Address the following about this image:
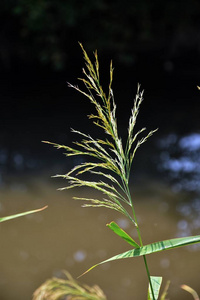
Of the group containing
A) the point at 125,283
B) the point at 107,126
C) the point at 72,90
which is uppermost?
the point at 107,126

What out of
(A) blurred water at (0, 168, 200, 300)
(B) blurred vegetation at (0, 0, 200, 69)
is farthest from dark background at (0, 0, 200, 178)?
(A) blurred water at (0, 168, 200, 300)

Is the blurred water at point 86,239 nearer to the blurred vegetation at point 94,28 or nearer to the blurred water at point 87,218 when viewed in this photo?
the blurred water at point 87,218

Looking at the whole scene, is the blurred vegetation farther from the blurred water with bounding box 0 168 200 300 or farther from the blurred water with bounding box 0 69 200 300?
the blurred water with bounding box 0 168 200 300

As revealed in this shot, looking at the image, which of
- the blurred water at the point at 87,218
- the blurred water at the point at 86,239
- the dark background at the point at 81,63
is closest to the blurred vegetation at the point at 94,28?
the dark background at the point at 81,63

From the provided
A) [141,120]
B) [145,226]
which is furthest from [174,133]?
[145,226]

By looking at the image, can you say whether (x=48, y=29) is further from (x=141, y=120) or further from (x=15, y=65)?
(x=141, y=120)

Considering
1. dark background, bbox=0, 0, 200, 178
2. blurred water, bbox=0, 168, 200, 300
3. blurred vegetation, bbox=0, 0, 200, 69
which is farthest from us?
blurred vegetation, bbox=0, 0, 200, 69
